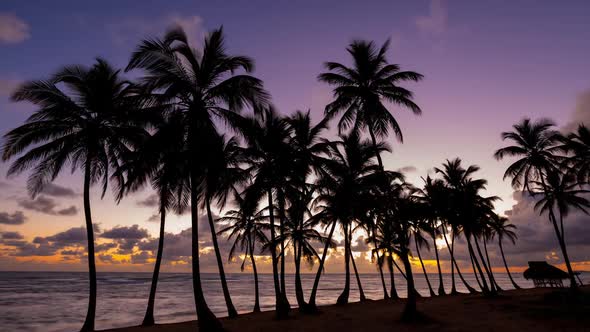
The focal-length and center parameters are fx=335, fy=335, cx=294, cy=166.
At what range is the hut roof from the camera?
1562 inches

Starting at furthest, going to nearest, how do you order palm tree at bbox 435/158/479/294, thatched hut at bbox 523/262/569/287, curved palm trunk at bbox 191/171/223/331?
1. thatched hut at bbox 523/262/569/287
2. palm tree at bbox 435/158/479/294
3. curved palm trunk at bbox 191/171/223/331

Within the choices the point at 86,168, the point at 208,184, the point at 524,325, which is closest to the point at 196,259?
the point at 208,184

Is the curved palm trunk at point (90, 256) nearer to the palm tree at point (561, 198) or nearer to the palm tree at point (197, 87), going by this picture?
the palm tree at point (197, 87)

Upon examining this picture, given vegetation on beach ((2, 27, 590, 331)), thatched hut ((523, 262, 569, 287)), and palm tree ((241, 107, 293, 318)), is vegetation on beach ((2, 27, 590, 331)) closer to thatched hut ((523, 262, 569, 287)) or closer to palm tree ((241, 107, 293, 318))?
palm tree ((241, 107, 293, 318))

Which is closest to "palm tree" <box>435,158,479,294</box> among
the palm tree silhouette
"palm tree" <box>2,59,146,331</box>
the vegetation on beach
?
the vegetation on beach

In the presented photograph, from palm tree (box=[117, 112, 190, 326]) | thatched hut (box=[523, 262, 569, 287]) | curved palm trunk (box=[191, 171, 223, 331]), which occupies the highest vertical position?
palm tree (box=[117, 112, 190, 326])

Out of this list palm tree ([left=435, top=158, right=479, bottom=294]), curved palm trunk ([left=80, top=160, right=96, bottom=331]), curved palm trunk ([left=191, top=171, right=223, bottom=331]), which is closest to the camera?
curved palm trunk ([left=191, top=171, right=223, bottom=331])

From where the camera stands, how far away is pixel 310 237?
28000 millimetres

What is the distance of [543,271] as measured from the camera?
40.9 meters

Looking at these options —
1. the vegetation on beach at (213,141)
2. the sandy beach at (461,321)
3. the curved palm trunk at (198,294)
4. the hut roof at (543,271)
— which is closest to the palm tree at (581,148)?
the vegetation on beach at (213,141)

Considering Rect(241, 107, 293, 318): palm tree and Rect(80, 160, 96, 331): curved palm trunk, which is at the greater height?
Rect(241, 107, 293, 318): palm tree

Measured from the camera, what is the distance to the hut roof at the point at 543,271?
39675mm

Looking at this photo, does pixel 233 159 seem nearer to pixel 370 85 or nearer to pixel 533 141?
pixel 370 85

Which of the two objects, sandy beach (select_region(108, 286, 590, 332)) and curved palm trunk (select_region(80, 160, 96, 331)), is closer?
sandy beach (select_region(108, 286, 590, 332))
